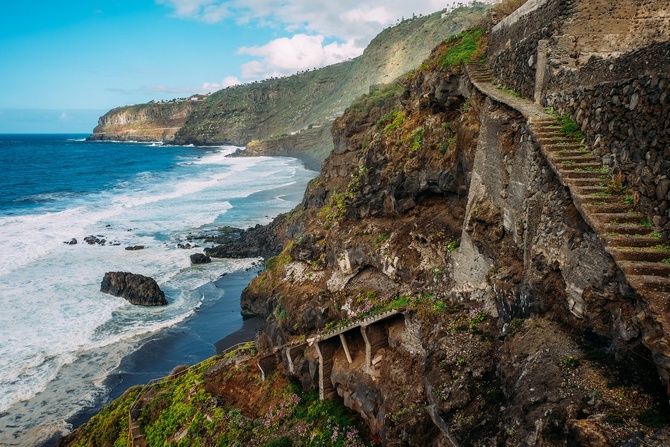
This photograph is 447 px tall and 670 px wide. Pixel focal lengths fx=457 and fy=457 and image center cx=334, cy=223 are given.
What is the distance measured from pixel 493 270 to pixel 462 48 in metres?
11.3

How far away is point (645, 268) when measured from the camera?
572 centimetres

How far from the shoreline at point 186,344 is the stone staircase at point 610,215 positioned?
18.6 m

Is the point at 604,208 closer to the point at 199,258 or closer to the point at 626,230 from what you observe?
the point at 626,230

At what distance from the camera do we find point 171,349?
23.0 m

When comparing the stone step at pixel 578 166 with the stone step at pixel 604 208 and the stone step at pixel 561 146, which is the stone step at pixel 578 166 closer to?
the stone step at pixel 561 146

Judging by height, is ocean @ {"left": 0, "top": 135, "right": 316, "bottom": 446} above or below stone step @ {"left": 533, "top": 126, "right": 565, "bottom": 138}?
below

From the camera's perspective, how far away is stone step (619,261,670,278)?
564 centimetres

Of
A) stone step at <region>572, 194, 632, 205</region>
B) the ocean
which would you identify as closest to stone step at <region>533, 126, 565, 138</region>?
stone step at <region>572, 194, 632, 205</region>

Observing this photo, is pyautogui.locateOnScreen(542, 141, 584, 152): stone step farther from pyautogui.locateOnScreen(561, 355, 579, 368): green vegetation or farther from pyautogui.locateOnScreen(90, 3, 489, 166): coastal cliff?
pyautogui.locateOnScreen(90, 3, 489, 166): coastal cliff

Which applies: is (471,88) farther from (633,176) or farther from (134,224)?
(134,224)

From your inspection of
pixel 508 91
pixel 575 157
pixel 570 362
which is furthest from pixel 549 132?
pixel 508 91

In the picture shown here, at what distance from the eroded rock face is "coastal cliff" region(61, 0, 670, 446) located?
9085 mm

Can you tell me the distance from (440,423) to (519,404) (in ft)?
8.56

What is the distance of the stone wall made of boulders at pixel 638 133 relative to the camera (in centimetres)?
607
